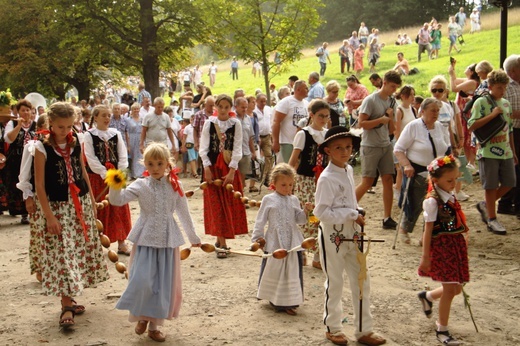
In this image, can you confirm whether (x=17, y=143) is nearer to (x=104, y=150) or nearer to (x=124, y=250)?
(x=104, y=150)

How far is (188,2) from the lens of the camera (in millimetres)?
23125

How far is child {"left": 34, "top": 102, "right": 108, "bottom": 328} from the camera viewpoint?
21.0 ft

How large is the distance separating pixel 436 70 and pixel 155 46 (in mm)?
11580

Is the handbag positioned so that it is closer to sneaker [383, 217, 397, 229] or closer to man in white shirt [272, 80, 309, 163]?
sneaker [383, 217, 397, 229]

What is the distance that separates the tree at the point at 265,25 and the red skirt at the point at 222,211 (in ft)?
28.3

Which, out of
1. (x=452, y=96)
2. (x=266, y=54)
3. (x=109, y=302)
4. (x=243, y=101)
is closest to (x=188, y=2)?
(x=266, y=54)

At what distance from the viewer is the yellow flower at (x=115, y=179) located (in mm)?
5602

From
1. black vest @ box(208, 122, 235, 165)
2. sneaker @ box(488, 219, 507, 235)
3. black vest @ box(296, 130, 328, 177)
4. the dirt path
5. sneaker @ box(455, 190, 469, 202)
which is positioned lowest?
the dirt path

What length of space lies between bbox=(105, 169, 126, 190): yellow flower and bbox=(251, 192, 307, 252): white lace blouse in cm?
164

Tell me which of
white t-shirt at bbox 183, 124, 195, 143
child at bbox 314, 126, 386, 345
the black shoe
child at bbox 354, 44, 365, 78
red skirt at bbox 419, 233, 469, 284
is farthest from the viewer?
child at bbox 354, 44, 365, 78

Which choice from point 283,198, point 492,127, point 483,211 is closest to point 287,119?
point 492,127

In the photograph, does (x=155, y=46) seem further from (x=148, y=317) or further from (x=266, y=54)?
(x=148, y=317)

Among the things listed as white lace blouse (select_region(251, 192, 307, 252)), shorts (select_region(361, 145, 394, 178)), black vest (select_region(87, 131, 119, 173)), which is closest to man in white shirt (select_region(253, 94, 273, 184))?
shorts (select_region(361, 145, 394, 178))

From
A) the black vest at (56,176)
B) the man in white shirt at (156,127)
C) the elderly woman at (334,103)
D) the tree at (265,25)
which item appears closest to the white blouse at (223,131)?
the black vest at (56,176)
